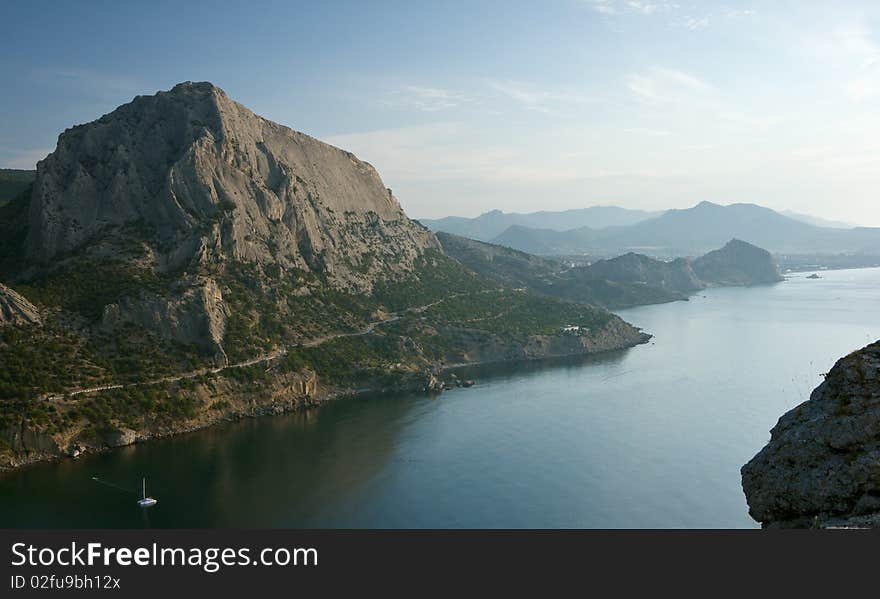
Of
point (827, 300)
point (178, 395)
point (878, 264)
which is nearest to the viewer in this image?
point (178, 395)

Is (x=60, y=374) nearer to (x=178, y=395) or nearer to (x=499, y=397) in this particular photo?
(x=178, y=395)

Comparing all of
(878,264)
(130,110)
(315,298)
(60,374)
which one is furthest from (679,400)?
(878,264)

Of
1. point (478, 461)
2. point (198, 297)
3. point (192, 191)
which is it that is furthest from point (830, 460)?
point (192, 191)

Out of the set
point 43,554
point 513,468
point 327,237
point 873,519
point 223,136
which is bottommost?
point 513,468

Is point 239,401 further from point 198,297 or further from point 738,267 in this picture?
point 738,267

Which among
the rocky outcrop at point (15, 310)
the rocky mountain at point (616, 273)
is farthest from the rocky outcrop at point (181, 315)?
the rocky mountain at point (616, 273)
